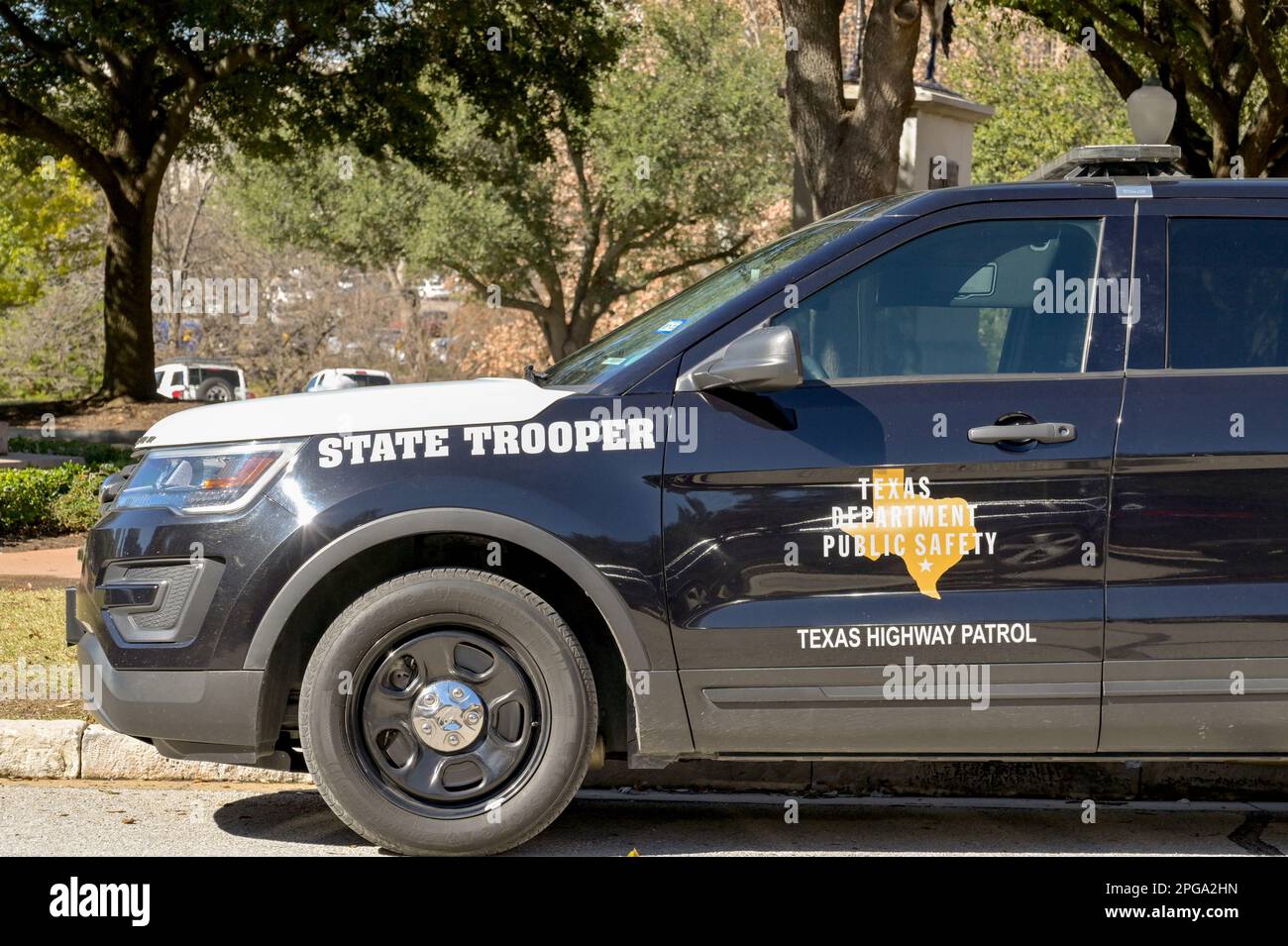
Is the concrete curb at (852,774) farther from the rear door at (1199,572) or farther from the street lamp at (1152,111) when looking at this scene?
the street lamp at (1152,111)

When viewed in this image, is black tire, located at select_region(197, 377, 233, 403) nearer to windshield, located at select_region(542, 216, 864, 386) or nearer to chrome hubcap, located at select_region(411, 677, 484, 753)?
windshield, located at select_region(542, 216, 864, 386)

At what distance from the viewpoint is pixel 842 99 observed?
11367 millimetres

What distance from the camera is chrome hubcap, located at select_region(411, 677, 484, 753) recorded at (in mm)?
4090

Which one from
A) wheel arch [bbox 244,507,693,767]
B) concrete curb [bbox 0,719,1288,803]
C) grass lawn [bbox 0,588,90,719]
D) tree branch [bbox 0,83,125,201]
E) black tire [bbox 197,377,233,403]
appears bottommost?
concrete curb [bbox 0,719,1288,803]

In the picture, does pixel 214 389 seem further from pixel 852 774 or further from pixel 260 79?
pixel 852 774

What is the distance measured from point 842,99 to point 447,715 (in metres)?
8.39

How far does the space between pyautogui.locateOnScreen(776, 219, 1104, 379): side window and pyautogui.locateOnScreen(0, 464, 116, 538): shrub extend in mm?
8369

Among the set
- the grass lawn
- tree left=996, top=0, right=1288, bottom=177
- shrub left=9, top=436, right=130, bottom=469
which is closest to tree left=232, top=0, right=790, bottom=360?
tree left=996, top=0, right=1288, bottom=177

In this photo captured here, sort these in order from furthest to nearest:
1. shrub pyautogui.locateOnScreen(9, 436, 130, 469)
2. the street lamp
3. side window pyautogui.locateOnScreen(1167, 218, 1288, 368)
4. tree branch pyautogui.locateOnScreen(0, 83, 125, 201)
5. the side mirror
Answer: tree branch pyautogui.locateOnScreen(0, 83, 125, 201)
shrub pyautogui.locateOnScreen(9, 436, 130, 469)
the street lamp
side window pyautogui.locateOnScreen(1167, 218, 1288, 368)
the side mirror

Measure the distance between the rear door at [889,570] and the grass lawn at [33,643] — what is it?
2665mm

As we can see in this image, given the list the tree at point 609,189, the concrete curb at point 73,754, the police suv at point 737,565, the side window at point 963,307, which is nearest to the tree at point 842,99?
the side window at point 963,307

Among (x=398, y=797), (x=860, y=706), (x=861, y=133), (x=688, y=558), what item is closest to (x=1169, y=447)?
(x=860, y=706)

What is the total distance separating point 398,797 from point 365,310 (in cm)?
3471

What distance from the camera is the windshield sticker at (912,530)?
13.2 ft
